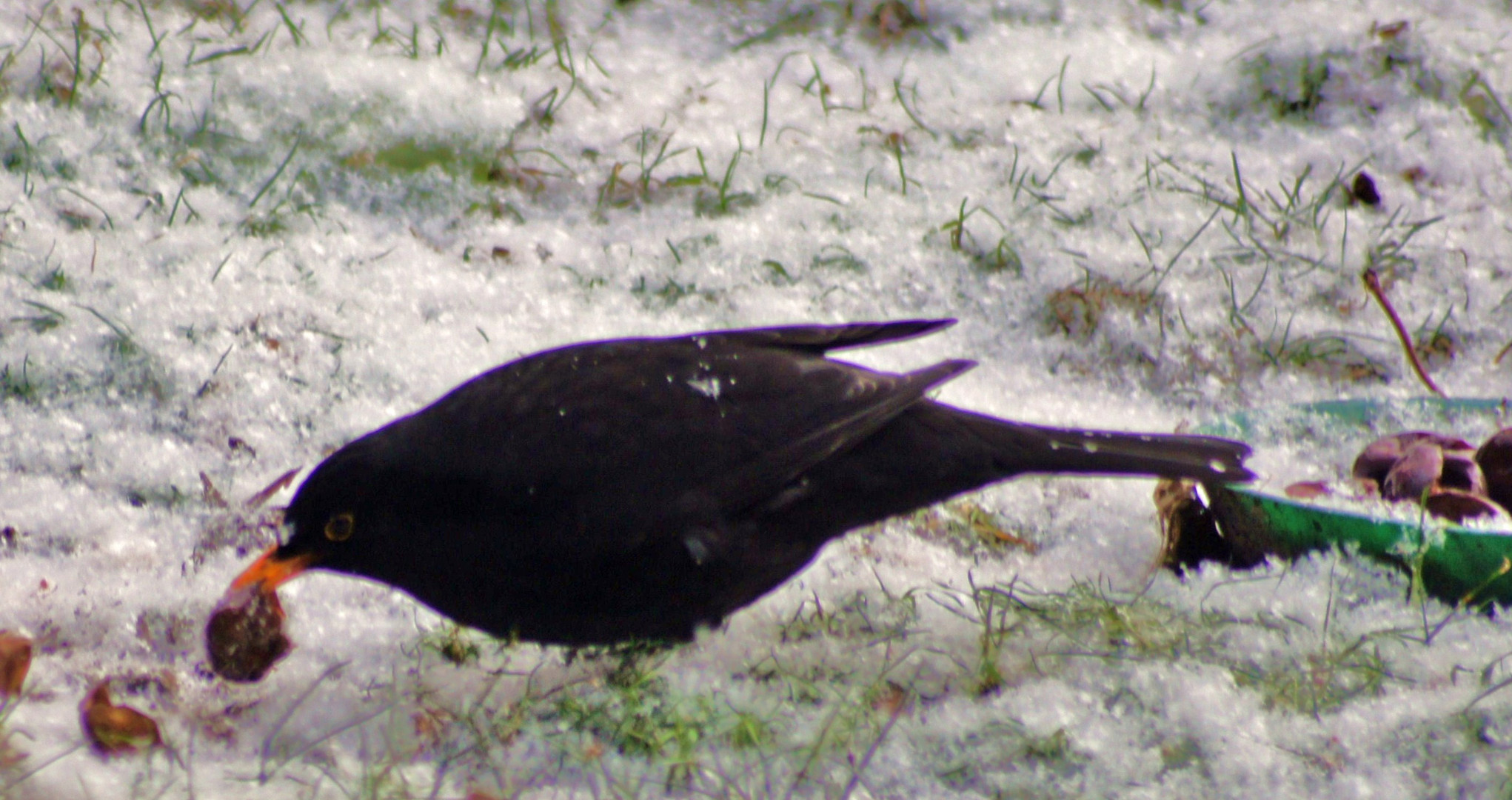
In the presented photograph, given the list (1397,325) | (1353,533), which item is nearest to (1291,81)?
(1397,325)

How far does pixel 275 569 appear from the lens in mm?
2559

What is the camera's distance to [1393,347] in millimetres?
4066

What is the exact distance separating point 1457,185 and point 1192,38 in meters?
1.29

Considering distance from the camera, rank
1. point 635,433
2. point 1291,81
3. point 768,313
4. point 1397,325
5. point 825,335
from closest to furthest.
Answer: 1. point 635,433
2. point 825,335
3. point 1397,325
4. point 768,313
5. point 1291,81

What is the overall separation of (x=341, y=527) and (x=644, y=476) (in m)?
0.64

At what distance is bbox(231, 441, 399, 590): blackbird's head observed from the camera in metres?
2.55

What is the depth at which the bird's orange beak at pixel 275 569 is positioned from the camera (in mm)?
2539

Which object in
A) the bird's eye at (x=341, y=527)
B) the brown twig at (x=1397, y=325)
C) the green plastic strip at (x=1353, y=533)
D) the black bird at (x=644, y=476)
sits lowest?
the bird's eye at (x=341, y=527)

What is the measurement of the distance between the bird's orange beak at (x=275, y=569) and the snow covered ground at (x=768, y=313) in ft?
0.63

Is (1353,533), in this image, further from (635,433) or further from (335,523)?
(335,523)

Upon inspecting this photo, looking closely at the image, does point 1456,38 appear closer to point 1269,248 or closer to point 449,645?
point 1269,248

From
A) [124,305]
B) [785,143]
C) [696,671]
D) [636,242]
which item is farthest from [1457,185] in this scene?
[124,305]

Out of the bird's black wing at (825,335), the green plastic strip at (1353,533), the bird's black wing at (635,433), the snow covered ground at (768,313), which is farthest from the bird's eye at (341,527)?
the green plastic strip at (1353,533)

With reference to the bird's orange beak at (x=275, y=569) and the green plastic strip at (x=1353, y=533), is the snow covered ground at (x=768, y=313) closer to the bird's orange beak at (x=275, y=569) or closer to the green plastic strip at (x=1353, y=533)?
the green plastic strip at (x=1353, y=533)
